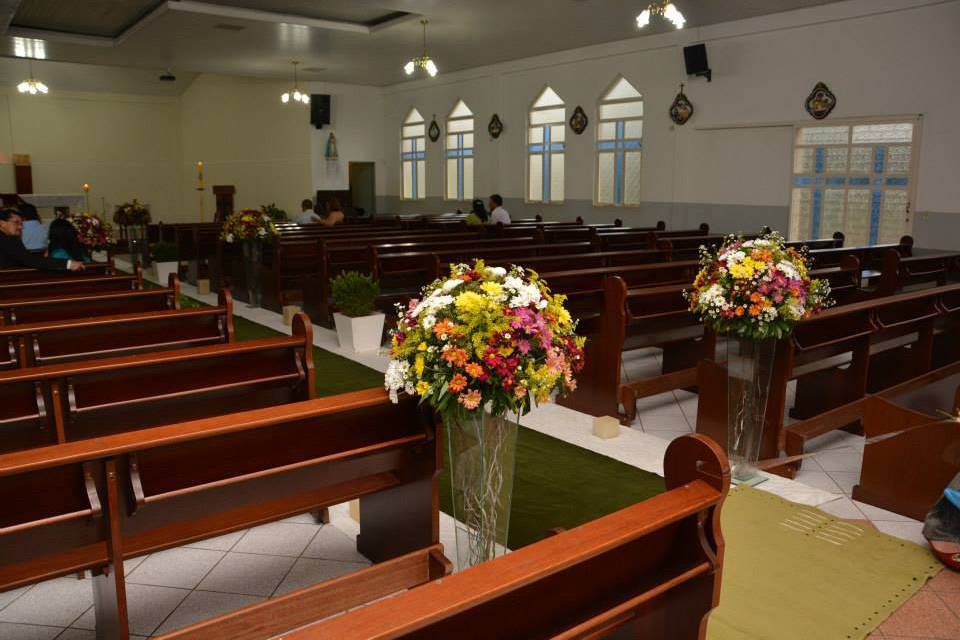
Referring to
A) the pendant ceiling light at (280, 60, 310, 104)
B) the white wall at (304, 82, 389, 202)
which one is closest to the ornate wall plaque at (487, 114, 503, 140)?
the pendant ceiling light at (280, 60, 310, 104)

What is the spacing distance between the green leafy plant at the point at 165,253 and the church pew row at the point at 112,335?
24.8ft

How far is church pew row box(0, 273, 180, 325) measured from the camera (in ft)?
15.1

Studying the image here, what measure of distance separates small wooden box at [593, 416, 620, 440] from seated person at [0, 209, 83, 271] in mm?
4155

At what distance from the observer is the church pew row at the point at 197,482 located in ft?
7.00

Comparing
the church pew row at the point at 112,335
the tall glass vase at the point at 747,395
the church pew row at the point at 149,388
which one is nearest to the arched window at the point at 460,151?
the church pew row at the point at 112,335

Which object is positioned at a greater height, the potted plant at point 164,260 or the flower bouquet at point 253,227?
the flower bouquet at point 253,227

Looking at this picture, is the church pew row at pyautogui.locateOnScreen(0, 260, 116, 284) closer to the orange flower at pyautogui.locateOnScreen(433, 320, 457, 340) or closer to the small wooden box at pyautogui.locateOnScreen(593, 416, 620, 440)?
the small wooden box at pyautogui.locateOnScreen(593, 416, 620, 440)

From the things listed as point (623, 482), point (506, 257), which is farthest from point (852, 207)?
point (623, 482)

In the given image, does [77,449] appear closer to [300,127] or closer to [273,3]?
[273,3]

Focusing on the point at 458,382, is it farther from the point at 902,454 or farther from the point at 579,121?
the point at 579,121

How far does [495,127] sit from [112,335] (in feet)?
40.6

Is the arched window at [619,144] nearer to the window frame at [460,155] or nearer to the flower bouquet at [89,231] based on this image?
the window frame at [460,155]

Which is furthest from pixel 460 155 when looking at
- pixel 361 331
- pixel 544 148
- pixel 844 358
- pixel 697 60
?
pixel 844 358

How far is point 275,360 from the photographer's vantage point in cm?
343
